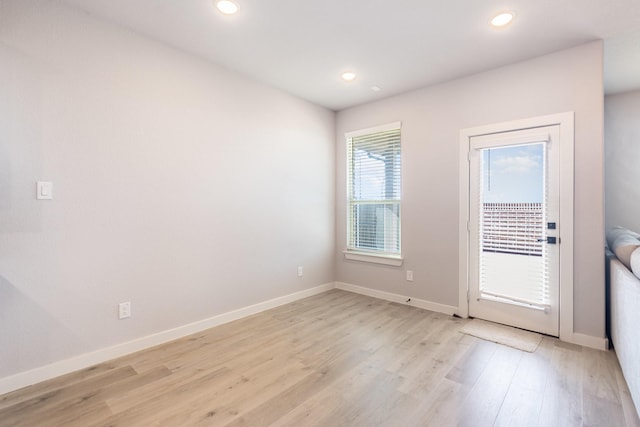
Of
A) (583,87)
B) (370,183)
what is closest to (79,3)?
(370,183)

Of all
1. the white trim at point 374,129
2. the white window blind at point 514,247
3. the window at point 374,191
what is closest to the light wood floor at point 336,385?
the white window blind at point 514,247

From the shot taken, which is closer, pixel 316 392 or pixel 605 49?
pixel 316 392

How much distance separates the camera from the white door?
9.22 ft

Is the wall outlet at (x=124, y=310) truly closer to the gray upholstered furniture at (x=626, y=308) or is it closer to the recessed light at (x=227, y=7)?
the recessed light at (x=227, y=7)

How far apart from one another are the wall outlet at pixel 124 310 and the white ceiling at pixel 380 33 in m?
2.28

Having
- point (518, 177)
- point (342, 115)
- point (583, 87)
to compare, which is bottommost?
point (518, 177)

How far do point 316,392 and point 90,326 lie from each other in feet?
5.90

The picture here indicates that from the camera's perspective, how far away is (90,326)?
229 cm

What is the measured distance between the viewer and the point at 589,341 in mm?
2605

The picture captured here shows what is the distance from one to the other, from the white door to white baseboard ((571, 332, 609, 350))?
135 mm

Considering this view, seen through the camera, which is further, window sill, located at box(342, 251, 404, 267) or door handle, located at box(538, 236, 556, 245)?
window sill, located at box(342, 251, 404, 267)

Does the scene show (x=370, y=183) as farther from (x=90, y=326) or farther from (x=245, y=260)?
(x=90, y=326)

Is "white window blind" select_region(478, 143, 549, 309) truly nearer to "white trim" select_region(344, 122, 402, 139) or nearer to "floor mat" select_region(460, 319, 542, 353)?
"floor mat" select_region(460, 319, 542, 353)

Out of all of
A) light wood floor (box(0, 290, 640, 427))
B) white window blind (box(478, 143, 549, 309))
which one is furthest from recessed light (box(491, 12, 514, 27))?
light wood floor (box(0, 290, 640, 427))
